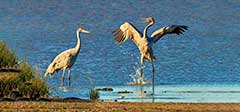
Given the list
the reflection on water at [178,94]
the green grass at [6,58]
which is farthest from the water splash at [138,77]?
the green grass at [6,58]

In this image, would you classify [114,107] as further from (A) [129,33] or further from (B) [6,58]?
(A) [129,33]

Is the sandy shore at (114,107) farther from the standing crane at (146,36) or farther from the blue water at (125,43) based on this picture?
the standing crane at (146,36)

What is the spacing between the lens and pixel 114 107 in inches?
595

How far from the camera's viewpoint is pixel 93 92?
17703mm

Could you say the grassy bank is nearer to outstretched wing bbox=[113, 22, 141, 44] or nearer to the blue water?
the blue water

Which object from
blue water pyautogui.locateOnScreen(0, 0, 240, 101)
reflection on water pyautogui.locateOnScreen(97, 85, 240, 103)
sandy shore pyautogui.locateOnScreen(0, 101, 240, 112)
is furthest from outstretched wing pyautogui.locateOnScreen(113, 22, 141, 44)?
sandy shore pyautogui.locateOnScreen(0, 101, 240, 112)

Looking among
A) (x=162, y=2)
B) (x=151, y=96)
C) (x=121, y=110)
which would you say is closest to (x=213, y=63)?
(x=151, y=96)

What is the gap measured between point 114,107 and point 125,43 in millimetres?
14388

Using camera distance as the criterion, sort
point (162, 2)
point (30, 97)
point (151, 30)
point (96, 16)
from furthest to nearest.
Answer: point (162, 2) → point (96, 16) → point (151, 30) → point (30, 97)

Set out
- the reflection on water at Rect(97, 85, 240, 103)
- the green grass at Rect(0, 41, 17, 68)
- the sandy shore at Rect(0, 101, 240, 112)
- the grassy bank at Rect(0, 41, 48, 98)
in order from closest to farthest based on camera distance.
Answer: the sandy shore at Rect(0, 101, 240, 112) < the grassy bank at Rect(0, 41, 48, 98) < the reflection on water at Rect(97, 85, 240, 103) < the green grass at Rect(0, 41, 17, 68)

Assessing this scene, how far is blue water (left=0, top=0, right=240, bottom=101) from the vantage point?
889 inches

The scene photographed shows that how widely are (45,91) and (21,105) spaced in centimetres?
182

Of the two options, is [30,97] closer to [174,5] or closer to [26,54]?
[26,54]

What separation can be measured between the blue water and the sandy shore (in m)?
3.03
